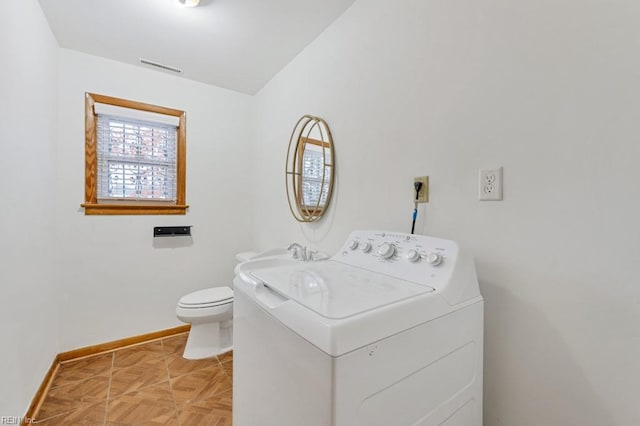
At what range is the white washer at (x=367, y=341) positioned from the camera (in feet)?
1.97

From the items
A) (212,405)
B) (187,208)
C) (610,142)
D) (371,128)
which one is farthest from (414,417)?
(187,208)

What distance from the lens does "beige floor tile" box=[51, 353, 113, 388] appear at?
1.86 metres

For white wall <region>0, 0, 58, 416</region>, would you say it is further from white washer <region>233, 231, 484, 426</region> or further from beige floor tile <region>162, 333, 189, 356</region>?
white washer <region>233, 231, 484, 426</region>

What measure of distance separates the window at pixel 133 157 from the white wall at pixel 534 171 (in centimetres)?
201

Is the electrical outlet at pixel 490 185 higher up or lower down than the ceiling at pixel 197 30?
lower down

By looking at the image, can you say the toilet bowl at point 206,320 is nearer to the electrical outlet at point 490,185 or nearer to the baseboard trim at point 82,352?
the baseboard trim at point 82,352

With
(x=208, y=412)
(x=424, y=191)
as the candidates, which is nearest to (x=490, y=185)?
(x=424, y=191)

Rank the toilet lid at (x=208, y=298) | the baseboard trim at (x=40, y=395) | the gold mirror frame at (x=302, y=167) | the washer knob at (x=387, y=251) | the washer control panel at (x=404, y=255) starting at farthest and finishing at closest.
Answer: the toilet lid at (x=208, y=298)
the gold mirror frame at (x=302, y=167)
the baseboard trim at (x=40, y=395)
the washer knob at (x=387, y=251)
the washer control panel at (x=404, y=255)

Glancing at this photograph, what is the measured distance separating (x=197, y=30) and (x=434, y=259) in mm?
2117

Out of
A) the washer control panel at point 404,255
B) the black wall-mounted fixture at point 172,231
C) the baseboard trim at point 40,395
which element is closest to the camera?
the washer control panel at point 404,255

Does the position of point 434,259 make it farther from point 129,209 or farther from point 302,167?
point 129,209

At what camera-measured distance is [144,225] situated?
94.0 inches

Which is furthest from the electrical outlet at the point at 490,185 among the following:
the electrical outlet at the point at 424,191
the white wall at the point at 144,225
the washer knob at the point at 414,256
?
the white wall at the point at 144,225

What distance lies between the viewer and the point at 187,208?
257cm
